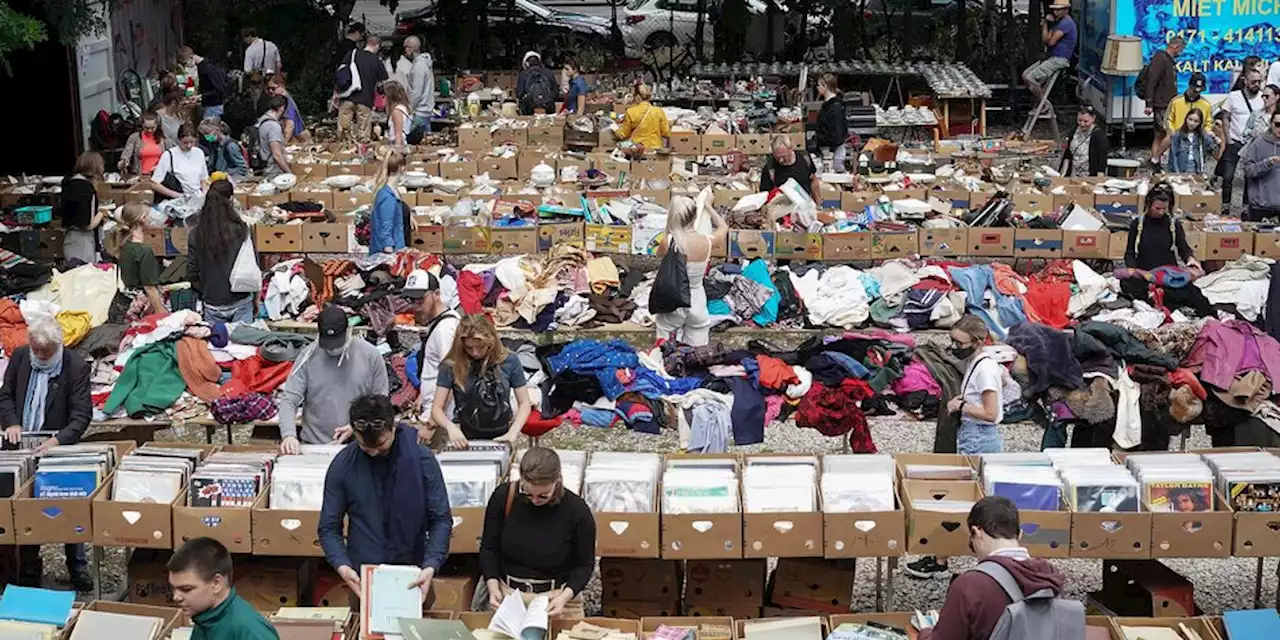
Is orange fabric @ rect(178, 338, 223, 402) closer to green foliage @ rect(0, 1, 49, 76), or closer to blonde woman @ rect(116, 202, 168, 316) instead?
blonde woman @ rect(116, 202, 168, 316)

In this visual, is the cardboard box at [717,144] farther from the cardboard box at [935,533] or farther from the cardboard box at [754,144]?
the cardboard box at [935,533]

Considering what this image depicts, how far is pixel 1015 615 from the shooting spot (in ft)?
19.1

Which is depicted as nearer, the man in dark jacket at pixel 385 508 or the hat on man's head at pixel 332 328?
the man in dark jacket at pixel 385 508

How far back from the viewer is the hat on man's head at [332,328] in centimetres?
827

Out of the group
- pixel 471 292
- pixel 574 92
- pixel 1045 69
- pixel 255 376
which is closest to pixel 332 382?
pixel 255 376

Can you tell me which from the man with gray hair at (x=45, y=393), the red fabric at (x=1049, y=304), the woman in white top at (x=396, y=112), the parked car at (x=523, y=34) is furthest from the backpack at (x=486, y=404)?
the parked car at (x=523, y=34)

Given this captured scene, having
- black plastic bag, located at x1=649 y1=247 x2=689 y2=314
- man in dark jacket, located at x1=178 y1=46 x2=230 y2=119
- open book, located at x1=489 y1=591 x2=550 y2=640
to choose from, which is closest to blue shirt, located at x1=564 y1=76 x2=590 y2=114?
man in dark jacket, located at x1=178 y1=46 x2=230 y2=119

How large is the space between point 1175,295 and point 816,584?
5545 mm

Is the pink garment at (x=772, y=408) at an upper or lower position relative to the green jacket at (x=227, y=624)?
lower

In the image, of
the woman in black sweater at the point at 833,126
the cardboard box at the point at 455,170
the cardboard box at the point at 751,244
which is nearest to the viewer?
the cardboard box at the point at 751,244

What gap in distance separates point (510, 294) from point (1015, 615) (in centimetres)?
732

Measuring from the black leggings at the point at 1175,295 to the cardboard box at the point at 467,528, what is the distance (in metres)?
6.54

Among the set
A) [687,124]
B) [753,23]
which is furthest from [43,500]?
[753,23]

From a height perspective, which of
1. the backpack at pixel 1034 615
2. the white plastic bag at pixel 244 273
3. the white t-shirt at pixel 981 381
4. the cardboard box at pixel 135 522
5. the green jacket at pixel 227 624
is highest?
the white plastic bag at pixel 244 273
